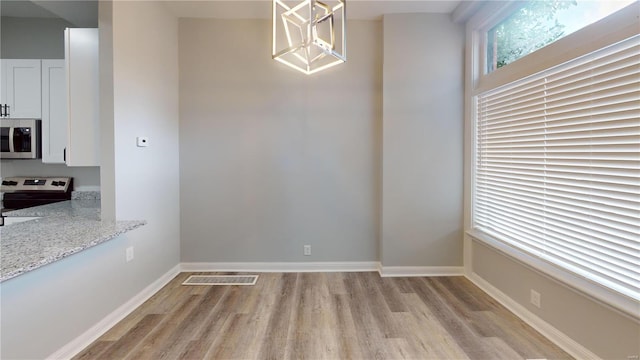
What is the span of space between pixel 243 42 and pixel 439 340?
366 cm

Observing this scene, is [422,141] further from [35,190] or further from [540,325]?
[35,190]

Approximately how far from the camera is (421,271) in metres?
3.36

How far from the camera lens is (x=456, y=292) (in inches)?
115

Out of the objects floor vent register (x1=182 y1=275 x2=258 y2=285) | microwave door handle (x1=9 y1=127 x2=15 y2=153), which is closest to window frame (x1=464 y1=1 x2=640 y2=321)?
floor vent register (x1=182 y1=275 x2=258 y2=285)

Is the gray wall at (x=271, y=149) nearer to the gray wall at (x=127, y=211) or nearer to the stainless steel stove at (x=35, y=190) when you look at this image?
the gray wall at (x=127, y=211)

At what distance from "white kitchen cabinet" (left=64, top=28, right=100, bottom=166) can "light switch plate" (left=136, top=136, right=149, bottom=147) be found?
305mm

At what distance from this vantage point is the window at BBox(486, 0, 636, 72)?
191 centimetres

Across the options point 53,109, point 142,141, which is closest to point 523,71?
point 142,141

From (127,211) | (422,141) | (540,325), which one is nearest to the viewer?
(540,325)

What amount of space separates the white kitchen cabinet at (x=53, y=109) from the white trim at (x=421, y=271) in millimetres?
3724

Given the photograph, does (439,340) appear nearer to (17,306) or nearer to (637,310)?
(637,310)

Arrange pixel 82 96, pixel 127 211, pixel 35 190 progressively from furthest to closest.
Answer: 1. pixel 35 190
2. pixel 127 211
3. pixel 82 96

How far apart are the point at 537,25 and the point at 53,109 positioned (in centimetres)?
465

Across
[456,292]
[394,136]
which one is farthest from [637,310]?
[394,136]
